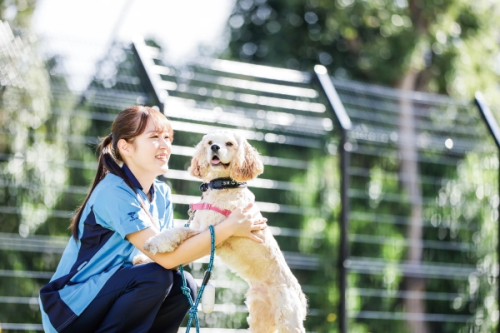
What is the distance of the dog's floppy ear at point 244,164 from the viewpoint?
3311 millimetres

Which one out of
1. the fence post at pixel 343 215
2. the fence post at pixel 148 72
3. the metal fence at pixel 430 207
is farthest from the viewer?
the metal fence at pixel 430 207

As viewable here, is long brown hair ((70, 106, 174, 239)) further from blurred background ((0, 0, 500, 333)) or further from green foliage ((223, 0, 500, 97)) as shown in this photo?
green foliage ((223, 0, 500, 97))

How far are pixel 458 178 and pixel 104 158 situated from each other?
4430 mm

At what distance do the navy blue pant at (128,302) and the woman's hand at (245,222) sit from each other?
36cm

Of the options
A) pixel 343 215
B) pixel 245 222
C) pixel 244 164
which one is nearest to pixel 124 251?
pixel 245 222

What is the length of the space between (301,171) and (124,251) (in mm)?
4060

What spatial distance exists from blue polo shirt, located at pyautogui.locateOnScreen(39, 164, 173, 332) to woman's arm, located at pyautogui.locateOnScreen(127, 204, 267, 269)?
2.0 inches

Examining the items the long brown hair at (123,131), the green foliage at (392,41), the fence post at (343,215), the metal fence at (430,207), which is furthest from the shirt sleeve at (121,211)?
the green foliage at (392,41)

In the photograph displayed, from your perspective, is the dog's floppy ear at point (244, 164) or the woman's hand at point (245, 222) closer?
the woman's hand at point (245, 222)

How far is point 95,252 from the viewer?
3.15 metres

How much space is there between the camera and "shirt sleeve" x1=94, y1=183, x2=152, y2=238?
3.09 m

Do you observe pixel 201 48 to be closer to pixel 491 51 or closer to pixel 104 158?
pixel 491 51

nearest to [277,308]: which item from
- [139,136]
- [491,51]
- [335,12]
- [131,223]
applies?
[131,223]

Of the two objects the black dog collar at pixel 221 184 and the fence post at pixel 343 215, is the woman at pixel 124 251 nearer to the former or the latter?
the black dog collar at pixel 221 184
